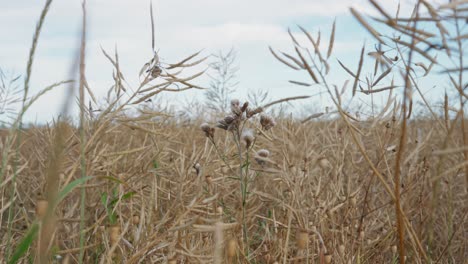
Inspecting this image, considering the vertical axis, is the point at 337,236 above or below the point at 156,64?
below

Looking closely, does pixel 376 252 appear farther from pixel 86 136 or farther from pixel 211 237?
pixel 86 136

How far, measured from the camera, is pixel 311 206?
1.66 m

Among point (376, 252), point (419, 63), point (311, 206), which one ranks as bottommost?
point (376, 252)

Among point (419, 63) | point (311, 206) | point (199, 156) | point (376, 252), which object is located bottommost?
point (376, 252)

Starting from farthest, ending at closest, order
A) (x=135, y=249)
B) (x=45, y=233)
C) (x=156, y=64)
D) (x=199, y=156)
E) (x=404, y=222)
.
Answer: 1. (x=199, y=156)
2. (x=156, y=64)
3. (x=135, y=249)
4. (x=404, y=222)
5. (x=45, y=233)

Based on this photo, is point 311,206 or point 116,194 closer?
point 311,206

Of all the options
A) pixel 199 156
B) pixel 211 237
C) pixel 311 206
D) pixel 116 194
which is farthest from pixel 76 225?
pixel 311 206

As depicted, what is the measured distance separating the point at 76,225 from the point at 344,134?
40.5 inches

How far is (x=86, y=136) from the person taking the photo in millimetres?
1743

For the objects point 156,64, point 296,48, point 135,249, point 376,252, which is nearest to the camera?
point 296,48

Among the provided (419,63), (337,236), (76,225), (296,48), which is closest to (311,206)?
(337,236)

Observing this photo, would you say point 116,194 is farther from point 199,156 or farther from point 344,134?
point 344,134

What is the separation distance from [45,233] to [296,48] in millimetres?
680

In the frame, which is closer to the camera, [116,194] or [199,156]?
[116,194]
